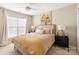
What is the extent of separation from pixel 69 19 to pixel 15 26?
0.95m

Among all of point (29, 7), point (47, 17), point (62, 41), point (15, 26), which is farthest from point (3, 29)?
point (62, 41)

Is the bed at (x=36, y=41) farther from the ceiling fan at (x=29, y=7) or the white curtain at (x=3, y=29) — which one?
the ceiling fan at (x=29, y=7)

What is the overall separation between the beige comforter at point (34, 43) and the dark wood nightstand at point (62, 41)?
0.10 meters

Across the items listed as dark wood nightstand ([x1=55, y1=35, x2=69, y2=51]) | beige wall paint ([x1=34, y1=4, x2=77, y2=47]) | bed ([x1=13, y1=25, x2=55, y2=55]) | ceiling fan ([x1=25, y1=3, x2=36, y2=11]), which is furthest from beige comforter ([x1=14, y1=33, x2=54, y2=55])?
ceiling fan ([x1=25, y1=3, x2=36, y2=11])

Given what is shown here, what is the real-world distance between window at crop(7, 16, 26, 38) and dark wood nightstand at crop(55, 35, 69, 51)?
1.99ft

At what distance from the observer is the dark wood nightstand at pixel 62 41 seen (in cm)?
155

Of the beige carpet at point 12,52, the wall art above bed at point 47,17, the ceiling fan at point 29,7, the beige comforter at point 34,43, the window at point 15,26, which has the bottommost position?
the beige carpet at point 12,52

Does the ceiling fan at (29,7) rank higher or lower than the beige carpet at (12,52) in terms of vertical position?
higher

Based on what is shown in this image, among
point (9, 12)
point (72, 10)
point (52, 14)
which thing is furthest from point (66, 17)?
point (9, 12)

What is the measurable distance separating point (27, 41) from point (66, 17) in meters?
0.79

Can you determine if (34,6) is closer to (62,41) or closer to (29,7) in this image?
(29,7)

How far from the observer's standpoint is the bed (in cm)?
140

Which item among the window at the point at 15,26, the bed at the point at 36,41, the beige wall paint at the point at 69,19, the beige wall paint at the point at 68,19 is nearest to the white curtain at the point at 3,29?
the window at the point at 15,26
